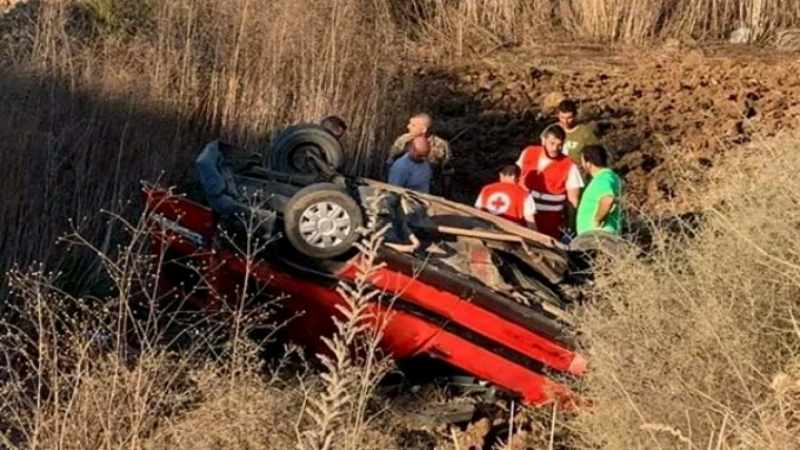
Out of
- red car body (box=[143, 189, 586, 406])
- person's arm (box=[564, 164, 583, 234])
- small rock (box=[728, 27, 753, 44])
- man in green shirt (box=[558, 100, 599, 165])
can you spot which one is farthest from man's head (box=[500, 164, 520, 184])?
small rock (box=[728, 27, 753, 44])

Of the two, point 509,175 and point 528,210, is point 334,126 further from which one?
point 528,210

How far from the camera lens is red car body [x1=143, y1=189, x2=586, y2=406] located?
881 cm

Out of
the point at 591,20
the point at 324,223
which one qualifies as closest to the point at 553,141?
the point at 324,223

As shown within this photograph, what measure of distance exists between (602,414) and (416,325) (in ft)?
6.50

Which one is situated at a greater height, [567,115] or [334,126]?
[567,115]

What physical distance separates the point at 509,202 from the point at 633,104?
783 cm

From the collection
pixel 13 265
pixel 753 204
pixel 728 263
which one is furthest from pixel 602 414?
pixel 13 265

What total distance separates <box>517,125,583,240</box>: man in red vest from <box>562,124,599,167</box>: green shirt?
60 cm

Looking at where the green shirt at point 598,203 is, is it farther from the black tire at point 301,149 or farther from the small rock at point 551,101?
the small rock at point 551,101

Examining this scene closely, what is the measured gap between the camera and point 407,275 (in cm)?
890

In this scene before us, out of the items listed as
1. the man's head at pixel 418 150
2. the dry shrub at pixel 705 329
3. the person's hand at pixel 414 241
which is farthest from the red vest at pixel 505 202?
the dry shrub at pixel 705 329

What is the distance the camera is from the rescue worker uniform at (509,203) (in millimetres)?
11039

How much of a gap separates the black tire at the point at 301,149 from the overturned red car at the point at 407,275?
1.14m

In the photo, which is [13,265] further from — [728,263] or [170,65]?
[728,263]
